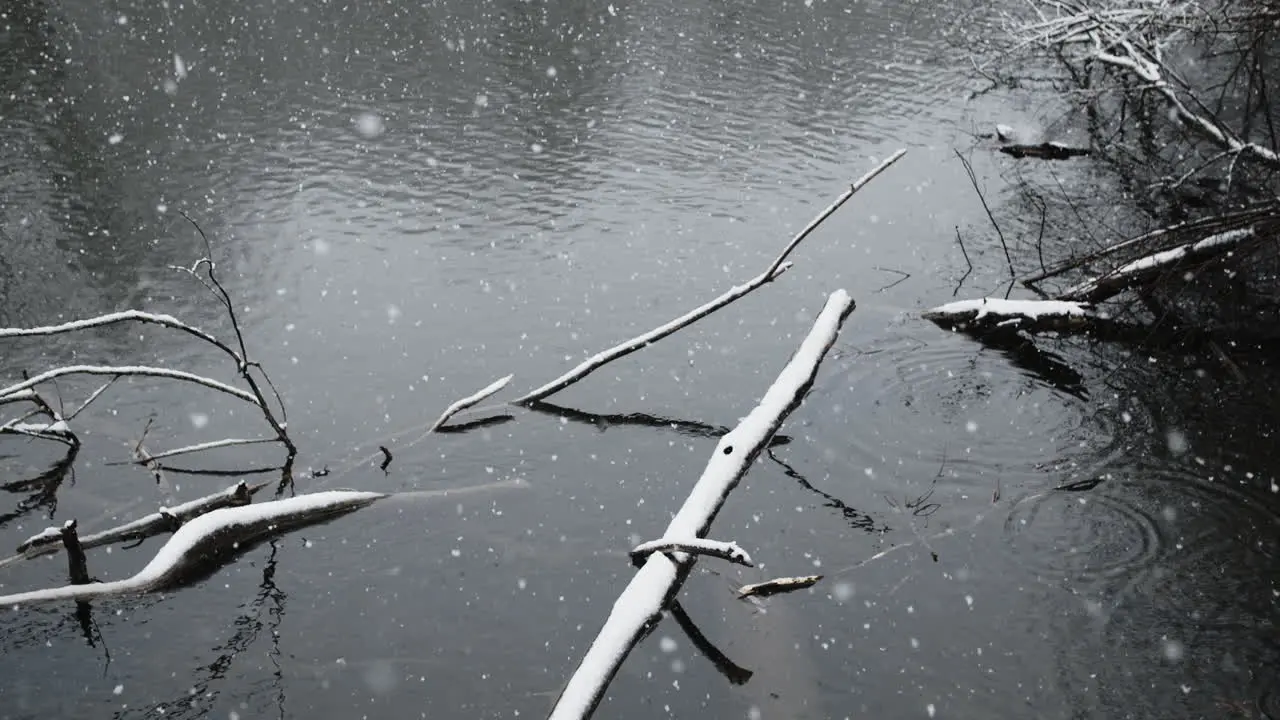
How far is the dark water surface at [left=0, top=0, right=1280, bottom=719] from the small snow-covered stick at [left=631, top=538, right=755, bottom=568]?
0.85 m

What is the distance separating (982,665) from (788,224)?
9.33m

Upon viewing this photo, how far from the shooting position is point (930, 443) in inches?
421

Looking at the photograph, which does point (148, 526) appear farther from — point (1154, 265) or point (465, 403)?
point (1154, 265)

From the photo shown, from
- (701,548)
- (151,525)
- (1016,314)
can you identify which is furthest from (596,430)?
(1016,314)

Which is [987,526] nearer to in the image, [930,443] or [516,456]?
[930,443]

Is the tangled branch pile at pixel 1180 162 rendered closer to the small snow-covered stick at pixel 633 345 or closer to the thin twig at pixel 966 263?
the thin twig at pixel 966 263

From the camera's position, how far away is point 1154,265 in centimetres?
1202

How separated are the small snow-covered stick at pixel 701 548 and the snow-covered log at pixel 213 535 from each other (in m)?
2.90

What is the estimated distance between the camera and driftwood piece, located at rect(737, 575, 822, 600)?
8555mm

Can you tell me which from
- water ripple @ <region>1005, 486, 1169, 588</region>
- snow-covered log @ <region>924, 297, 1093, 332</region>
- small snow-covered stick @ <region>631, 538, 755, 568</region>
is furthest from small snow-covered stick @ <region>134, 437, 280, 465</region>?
snow-covered log @ <region>924, 297, 1093, 332</region>

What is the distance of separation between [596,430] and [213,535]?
156 inches

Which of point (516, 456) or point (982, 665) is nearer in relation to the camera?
point (982, 665)

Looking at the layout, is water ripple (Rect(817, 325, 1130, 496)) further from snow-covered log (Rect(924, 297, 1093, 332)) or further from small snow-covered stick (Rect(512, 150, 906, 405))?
small snow-covered stick (Rect(512, 150, 906, 405))

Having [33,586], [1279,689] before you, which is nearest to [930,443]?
[1279,689]
